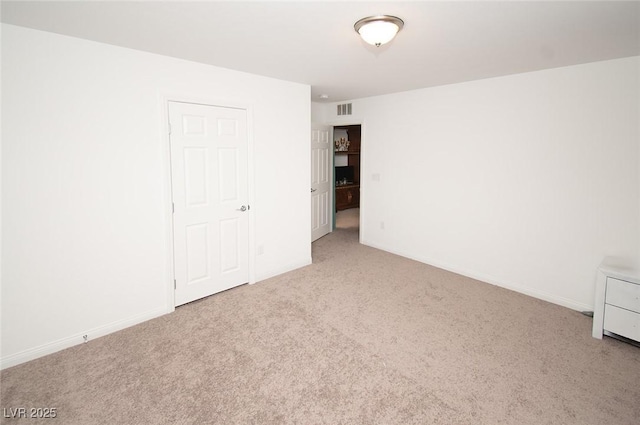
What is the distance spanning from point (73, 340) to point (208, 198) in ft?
5.46

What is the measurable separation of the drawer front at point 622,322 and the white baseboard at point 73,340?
13.1 feet

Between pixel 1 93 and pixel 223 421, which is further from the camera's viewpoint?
pixel 1 93

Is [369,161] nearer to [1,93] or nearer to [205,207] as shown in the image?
[205,207]

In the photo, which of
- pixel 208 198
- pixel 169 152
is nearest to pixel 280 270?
pixel 208 198

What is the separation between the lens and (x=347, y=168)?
864 centimetres

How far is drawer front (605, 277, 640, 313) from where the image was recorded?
8.66ft

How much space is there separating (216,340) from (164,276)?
0.89 meters

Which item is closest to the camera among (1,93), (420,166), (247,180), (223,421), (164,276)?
(223,421)

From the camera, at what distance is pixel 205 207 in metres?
3.44

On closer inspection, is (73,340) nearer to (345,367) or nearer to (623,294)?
(345,367)

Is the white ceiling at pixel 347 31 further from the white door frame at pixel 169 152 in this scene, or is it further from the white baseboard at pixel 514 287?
the white baseboard at pixel 514 287

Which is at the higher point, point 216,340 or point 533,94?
point 533,94

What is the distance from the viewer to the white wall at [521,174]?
9.93 feet

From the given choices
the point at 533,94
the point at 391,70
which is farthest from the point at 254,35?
the point at 533,94
